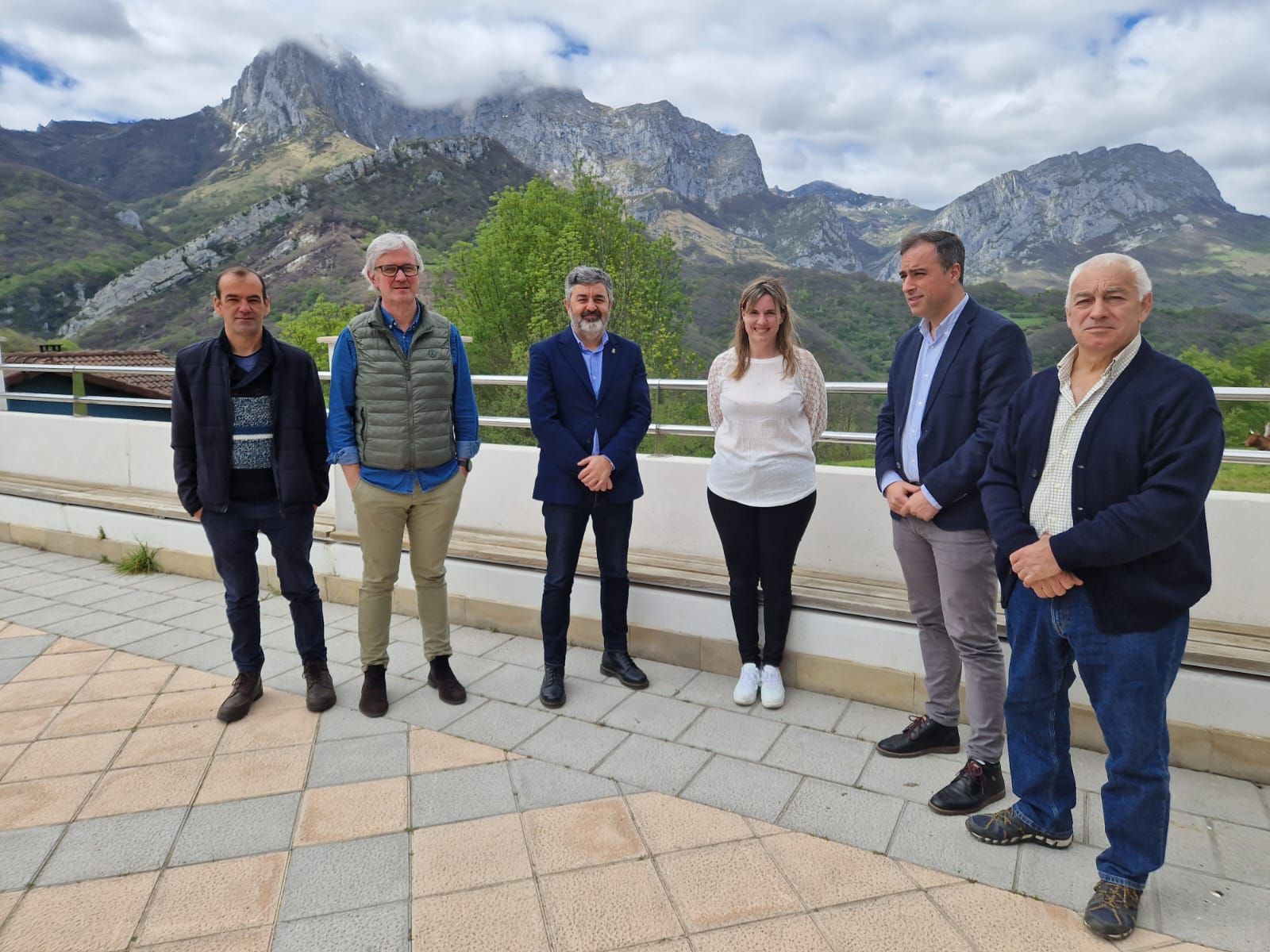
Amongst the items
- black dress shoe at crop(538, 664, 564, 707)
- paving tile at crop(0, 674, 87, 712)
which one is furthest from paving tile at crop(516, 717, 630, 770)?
paving tile at crop(0, 674, 87, 712)

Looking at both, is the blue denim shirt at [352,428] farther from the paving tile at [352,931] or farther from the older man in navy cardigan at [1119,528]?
the older man in navy cardigan at [1119,528]

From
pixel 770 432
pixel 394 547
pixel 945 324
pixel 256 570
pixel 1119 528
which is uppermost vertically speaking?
pixel 945 324

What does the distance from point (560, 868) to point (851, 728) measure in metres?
1.32

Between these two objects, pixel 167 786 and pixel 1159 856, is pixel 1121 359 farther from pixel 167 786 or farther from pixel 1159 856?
pixel 167 786

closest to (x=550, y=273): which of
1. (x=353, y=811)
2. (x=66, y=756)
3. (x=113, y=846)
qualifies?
(x=66, y=756)

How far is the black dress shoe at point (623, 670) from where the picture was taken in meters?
3.27

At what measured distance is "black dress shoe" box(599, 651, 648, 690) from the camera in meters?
3.27

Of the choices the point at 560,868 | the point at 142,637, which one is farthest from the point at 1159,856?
the point at 142,637

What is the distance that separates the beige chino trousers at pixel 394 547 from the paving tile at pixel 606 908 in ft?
4.73

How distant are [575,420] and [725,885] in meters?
1.80

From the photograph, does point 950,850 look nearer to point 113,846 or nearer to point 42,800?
point 113,846

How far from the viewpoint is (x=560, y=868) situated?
207cm

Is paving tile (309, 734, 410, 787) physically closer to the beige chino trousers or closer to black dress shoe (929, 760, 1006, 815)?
the beige chino trousers

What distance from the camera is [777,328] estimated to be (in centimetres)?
295
